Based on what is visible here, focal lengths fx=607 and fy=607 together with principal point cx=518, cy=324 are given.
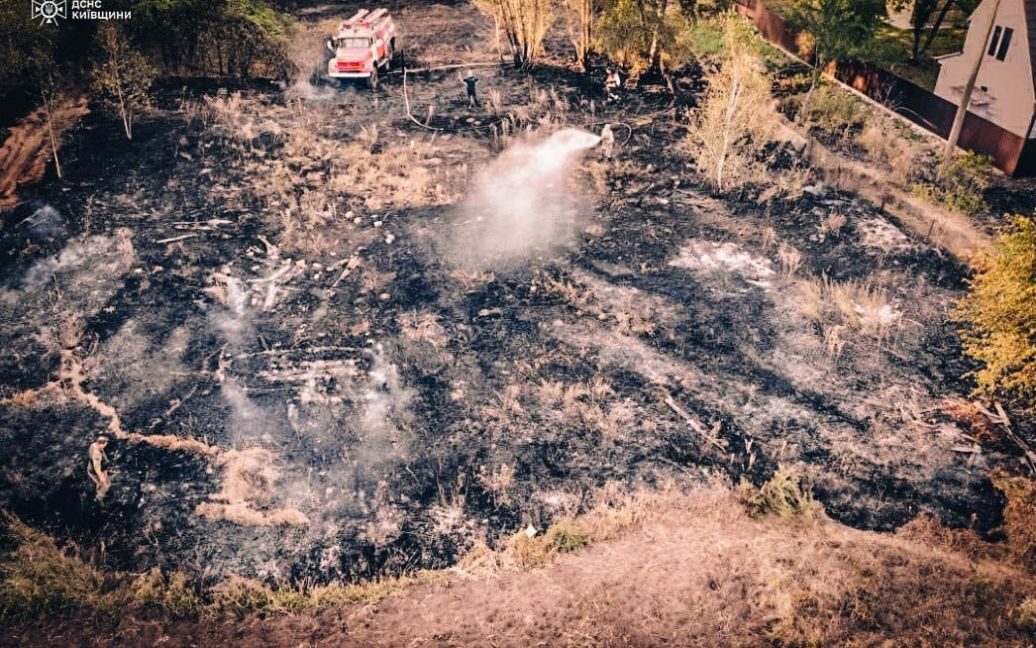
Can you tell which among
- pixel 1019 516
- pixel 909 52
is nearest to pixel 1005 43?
pixel 909 52

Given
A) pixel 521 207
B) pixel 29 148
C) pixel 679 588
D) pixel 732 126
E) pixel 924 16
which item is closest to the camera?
pixel 679 588

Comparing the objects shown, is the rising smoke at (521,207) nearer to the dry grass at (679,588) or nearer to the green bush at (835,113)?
the dry grass at (679,588)

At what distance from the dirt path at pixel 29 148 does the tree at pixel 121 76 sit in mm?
1239

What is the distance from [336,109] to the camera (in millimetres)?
21359

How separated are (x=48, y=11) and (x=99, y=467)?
57.0 feet

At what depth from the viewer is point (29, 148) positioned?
58.8 feet

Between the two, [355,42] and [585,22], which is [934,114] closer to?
[585,22]

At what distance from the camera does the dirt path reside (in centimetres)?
1669

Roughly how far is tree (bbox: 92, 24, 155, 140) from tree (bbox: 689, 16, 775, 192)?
1737 centimetres

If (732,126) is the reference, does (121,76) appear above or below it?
below

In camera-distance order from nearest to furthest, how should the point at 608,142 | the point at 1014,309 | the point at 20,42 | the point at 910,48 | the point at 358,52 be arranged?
the point at 1014,309, the point at 20,42, the point at 608,142, the point at 358,52, the point at 910,48

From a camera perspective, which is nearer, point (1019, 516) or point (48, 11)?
point (1019, 516)

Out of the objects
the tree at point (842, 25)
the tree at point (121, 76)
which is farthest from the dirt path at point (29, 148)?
the tree at point (842, 25)

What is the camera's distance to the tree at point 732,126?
53.6ft
